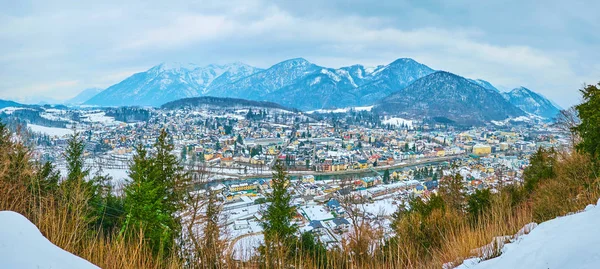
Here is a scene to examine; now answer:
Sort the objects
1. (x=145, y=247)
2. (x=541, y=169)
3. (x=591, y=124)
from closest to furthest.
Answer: (x=145, y=247) < (x=591, y=124) < (x=541, y=169)

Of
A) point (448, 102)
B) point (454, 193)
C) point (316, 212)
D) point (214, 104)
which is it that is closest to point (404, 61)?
point (448, 102)

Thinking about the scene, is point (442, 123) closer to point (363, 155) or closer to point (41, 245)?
point (363, 155)

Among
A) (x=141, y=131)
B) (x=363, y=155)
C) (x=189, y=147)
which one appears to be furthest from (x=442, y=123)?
(x=141, y=131)

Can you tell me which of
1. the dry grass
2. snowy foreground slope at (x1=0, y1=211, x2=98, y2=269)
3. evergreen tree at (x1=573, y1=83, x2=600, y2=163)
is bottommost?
the dry grass

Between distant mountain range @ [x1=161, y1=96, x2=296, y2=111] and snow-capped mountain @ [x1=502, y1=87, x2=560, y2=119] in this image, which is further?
snow-capped mountain @ [x1=502, y1=87, x2=560, y2=119]

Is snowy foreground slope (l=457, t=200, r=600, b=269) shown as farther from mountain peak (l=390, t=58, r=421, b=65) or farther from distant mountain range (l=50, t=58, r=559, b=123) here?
mountain peak (l=390, t=58, r=421, b=65)

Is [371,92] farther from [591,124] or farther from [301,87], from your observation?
[591,124]

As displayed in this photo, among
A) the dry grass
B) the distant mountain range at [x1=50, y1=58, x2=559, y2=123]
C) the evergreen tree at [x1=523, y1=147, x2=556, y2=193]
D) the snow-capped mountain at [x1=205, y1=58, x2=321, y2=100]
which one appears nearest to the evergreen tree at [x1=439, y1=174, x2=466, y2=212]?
the evergreen tree at [x1=523, y1=147, x2=556, y2=193]
